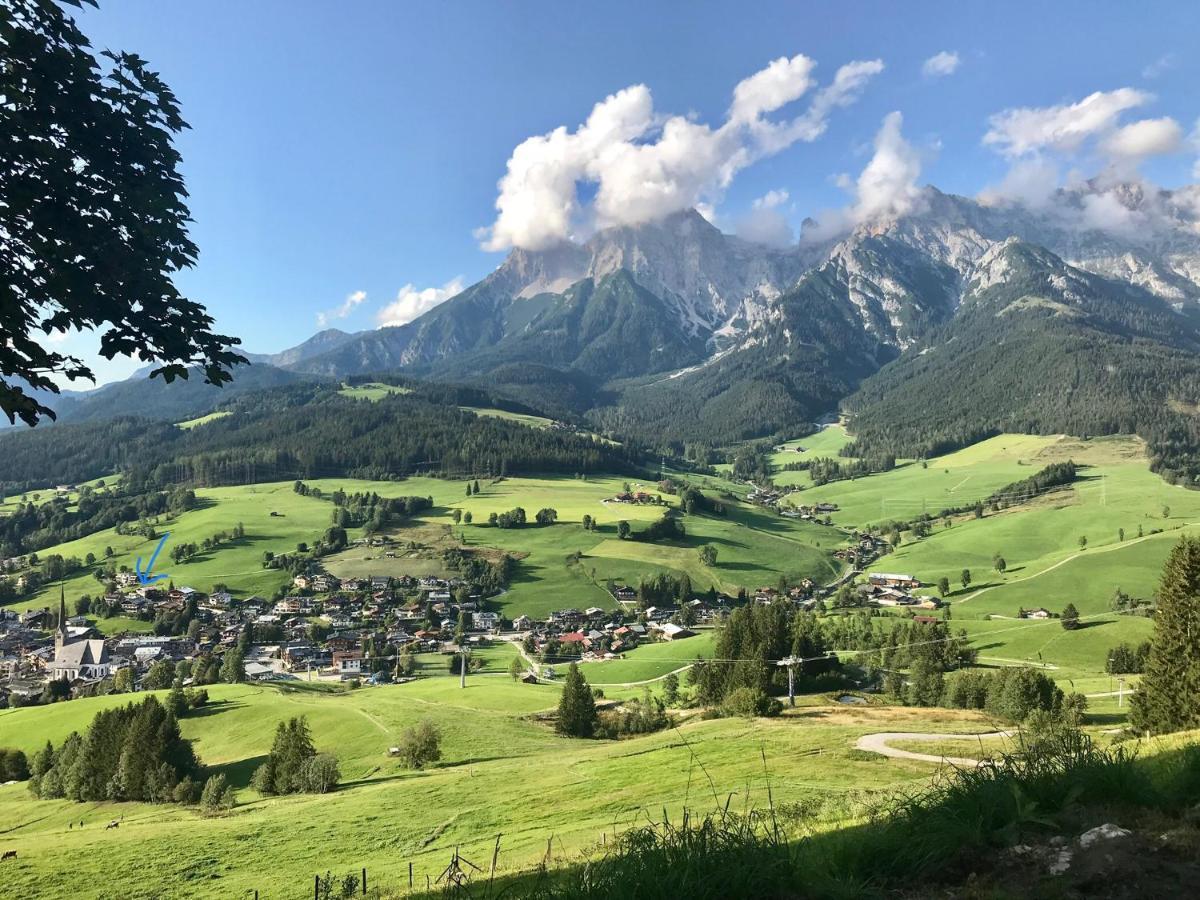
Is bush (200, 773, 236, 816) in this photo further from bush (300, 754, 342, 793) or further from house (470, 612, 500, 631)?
house (470, 612, 500, 631)

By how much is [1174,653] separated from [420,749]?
48.5m

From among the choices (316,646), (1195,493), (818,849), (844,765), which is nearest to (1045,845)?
(818,849)

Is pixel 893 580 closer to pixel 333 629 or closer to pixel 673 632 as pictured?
pixel 673 632

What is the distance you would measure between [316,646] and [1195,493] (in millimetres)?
220980

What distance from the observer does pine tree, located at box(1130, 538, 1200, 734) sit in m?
32.9

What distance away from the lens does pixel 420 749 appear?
5125 cm

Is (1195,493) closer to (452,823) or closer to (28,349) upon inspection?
(452,823)

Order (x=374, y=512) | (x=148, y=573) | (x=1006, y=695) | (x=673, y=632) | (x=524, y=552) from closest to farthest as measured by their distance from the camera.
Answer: (x=1006, y=695) → (x=673, y=632) → (x=148, y=573) → (x=524, y=552) → (x=374, y=512)

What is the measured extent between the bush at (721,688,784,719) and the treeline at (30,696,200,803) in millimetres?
42749

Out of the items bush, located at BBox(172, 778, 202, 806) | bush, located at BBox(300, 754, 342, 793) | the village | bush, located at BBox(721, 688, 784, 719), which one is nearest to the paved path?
bush, located at BBox(721, 688, 784, 719)

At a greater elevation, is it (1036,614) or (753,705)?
(1036,614)

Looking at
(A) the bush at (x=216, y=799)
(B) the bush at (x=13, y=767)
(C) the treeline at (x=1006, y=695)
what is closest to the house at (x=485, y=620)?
(B) the bush at (x=13, y=767)

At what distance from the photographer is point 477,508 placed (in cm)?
19788

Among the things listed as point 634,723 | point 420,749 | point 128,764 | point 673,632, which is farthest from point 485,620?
point 420,749
